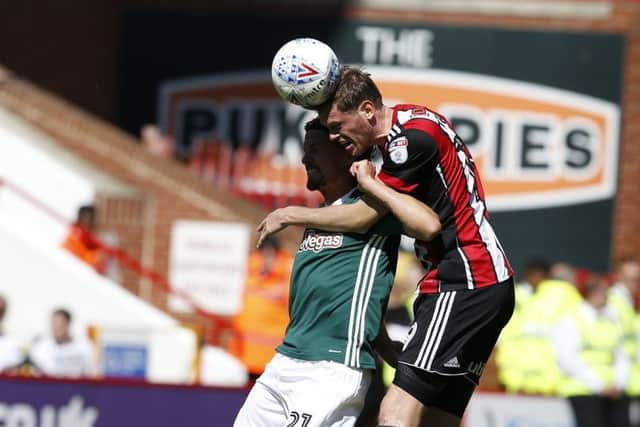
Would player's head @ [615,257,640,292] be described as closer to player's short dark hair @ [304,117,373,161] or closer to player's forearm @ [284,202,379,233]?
player's short dark hair @ [304,117,373,161]

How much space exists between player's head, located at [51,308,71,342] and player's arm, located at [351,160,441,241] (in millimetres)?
6043

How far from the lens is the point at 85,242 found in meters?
14.0

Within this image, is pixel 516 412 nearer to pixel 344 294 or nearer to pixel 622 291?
pixel 622 291

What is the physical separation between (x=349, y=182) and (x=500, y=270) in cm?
78

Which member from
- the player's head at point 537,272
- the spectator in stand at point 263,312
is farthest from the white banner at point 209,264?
the player's head at point 537,272

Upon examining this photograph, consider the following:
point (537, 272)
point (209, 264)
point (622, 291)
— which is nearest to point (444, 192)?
point (537, 272)

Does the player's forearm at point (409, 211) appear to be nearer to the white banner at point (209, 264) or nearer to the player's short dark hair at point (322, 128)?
the player's short dark hair at point (322, 128)

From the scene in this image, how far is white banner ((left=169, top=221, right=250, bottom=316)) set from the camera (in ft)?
47.5

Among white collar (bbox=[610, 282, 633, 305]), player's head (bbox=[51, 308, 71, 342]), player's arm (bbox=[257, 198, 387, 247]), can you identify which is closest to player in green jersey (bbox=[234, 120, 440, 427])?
player's arm (bbox=[257, 198, 387, 247])

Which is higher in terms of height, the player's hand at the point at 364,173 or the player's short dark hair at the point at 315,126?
the player's short dark hair at the point at 315,126

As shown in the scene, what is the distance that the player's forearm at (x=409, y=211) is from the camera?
6.20 metres

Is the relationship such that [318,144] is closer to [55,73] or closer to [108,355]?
[108,355]

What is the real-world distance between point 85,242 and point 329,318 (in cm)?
782

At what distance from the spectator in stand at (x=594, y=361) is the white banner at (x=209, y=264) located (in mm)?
3375
